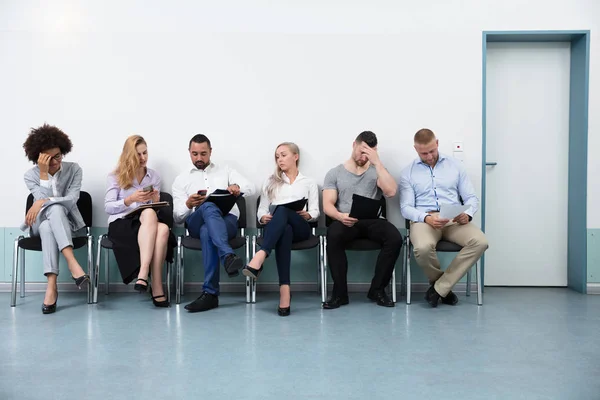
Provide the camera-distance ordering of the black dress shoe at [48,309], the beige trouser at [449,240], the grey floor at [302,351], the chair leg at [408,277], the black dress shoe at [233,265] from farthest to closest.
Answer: the chair leg at [408,277]
the beige trouser at [449,240]
the black dress shoe at [48,309]
the black dress shoe at [233,265]
the grey floor at [302,351]

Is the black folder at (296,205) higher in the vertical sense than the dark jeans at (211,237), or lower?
higher

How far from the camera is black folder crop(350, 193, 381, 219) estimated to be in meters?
4.12

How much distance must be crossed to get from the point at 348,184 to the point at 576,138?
2.01 meters

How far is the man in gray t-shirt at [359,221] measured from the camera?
414cm

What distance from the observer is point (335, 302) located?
4.04 m

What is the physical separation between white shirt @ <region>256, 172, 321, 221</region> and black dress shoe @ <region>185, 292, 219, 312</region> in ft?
2.50

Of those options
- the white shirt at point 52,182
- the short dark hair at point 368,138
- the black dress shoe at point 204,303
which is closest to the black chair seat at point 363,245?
the short dark hair at point 368,138

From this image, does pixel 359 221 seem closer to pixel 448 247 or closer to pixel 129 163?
pixel 448 247

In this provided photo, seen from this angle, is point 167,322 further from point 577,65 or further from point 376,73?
point 577,65

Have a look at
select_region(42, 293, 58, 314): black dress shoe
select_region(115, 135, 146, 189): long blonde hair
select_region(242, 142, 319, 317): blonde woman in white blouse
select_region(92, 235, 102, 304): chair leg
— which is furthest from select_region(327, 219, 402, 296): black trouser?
select_region(42, 293, 58, 314): black dress shoe

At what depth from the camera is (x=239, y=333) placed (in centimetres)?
330

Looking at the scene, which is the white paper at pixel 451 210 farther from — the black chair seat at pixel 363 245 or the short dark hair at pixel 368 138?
the short dark hair at pixel 368 138

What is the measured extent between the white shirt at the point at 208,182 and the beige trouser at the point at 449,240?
1.37 m

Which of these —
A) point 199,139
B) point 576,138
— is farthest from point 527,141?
point 199,139
